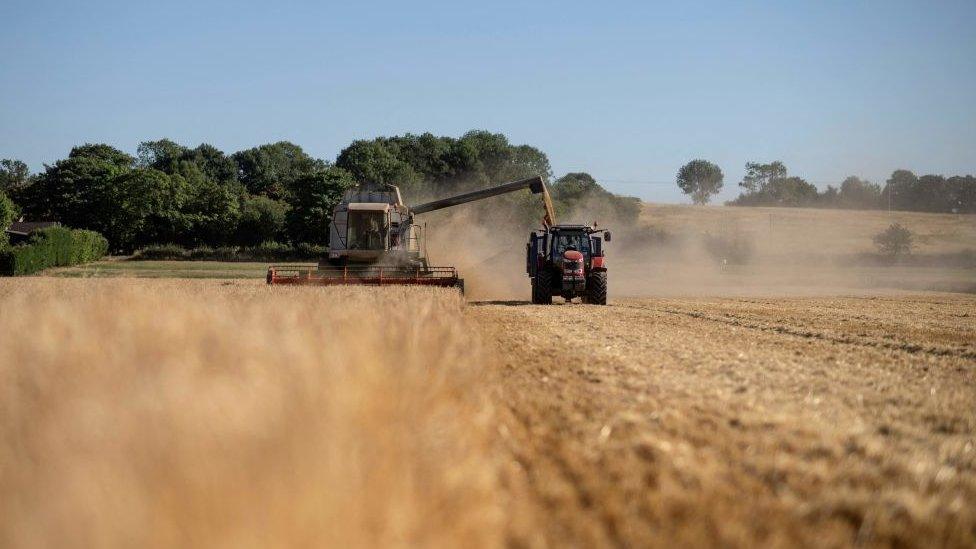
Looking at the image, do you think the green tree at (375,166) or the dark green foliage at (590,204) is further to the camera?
the green tree at (375,166)

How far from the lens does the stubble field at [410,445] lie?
7.00ft

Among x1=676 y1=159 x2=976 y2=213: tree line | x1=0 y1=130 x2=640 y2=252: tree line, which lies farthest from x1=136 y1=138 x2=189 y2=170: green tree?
x1=676 y1=159 x2=976 y2=213: tree line

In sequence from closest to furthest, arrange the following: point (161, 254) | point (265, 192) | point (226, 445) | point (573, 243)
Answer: point (226, 445) < point (573, 243) < point (161, 254) < point (265, 192)

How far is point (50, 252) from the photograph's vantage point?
45906 millimetres

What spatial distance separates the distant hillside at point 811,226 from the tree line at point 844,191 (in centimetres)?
1562

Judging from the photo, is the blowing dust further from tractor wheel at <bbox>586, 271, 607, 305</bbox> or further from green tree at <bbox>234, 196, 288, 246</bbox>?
green tree at <bbox>234, 196, 288, 246</bbox>

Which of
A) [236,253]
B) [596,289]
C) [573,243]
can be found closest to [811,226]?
[236,253]

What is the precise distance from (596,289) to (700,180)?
478 feet

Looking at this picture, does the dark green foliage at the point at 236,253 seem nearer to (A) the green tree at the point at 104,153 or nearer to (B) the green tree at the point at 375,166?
(B) the green tree at the point at 375,166

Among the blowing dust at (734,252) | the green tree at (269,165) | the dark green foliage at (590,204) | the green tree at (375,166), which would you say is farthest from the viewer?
the green tree at (269,165)

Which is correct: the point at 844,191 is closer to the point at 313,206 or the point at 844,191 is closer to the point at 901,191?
the point at 901,191

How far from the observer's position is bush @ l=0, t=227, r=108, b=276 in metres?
41.0

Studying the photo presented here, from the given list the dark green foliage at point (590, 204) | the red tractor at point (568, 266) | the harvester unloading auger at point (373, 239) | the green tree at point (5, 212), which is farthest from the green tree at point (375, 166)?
the red tractor at point (568, 266)

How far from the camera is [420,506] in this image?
2742mm
